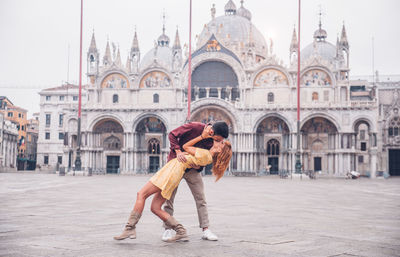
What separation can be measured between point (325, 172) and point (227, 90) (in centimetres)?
1247

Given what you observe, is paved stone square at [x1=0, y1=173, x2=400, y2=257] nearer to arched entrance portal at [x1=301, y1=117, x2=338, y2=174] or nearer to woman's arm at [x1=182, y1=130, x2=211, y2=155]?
woman's arm at [x1=182, y1=130, x2=211, y2=155]

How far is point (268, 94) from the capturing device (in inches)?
1828

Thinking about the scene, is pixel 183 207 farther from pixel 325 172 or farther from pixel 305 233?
pixel 325 172

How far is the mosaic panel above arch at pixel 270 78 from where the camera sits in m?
46.4

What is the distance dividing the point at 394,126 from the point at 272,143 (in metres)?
16.0

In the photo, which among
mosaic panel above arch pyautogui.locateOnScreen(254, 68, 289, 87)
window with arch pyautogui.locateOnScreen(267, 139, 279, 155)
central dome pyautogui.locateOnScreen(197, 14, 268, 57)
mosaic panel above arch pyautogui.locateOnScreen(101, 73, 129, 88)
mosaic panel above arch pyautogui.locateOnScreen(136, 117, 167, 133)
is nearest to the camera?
mosaic panel above arch pyautogui.locateOnScreen(254, 68, 289, 87)

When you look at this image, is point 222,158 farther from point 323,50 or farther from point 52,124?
point 52,124

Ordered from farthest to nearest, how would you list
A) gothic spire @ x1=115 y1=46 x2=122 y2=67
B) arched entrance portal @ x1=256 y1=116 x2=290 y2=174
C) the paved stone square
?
gothic spire @ x1=115 y1=46 x2=122 y2=67
arched entrance portal @ x1=256 y1=116 x2=290 y2=174
the paved stone square

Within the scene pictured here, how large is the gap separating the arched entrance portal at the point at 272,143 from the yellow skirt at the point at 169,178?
130 feet

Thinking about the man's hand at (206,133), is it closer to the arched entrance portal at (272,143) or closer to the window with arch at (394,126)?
the arched entrance portal at (272,143)

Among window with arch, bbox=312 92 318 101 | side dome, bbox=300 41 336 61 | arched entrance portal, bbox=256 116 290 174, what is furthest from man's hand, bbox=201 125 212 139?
side dome, bbox=300 41 336 61

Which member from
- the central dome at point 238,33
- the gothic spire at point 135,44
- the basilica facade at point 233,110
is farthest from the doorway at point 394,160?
the gothic spire at point 135,44

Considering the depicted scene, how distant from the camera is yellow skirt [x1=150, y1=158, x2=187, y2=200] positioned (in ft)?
21.1

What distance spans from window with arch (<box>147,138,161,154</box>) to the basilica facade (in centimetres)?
10
